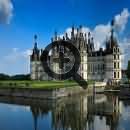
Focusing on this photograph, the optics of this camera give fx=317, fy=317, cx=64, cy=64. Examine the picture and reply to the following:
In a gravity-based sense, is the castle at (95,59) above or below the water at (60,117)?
above

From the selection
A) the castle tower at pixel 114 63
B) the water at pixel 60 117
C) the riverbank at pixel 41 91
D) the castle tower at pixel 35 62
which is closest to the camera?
the water at pixel 60 117

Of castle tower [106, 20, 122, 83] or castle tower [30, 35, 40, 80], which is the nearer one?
castle tower [106, 20, 122, 83]

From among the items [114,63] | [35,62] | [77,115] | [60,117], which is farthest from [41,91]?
[35,62]

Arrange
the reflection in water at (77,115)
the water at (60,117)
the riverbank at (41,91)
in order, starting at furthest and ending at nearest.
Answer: the riverbank at (41,91) → the reflection in water at (77,115) → the water at (60,117)

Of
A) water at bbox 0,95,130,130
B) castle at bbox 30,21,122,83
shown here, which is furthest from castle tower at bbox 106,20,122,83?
water at bbox 0,95,130,130

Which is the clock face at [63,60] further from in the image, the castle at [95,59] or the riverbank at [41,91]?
the riverbank at [41,91]

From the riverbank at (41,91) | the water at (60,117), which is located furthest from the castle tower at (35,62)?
the water at (60,117)

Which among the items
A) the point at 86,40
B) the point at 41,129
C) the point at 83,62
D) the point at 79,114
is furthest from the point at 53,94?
the point at 86,40

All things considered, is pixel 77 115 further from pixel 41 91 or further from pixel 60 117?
pixel 41 91

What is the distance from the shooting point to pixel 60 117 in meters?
27.6

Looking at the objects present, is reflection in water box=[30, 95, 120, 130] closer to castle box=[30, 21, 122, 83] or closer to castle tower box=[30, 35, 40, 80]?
castle box=[30, 21, 122, 83]

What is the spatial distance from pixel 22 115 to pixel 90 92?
25718 millimetres

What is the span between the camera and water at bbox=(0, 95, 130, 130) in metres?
23.4

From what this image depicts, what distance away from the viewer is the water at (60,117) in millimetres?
23370
